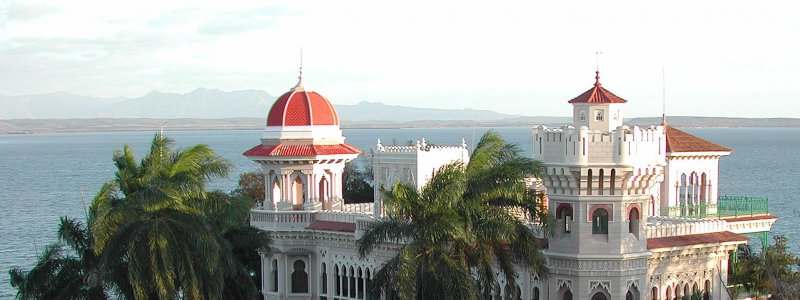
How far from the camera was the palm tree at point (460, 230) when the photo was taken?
25688mm

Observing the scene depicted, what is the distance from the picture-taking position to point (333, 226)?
36.9m

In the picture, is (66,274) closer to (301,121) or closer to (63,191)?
(301,121)

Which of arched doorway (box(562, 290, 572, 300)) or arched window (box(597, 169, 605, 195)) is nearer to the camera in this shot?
arched window (box(597, 169, 605, 195))

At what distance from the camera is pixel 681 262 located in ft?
103

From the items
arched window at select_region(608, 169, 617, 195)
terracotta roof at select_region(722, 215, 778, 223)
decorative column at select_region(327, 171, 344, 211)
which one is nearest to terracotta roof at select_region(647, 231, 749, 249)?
arched window at select_region(608, 169, 617, 195)

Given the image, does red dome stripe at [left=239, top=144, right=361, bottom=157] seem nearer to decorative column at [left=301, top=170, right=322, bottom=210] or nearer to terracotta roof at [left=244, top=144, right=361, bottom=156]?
terracotta roof at [left=244, top=144, right=361, bottom=156]

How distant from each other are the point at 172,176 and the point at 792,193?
88647mm

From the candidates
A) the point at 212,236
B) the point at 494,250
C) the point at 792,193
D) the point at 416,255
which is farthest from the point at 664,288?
the point at 792,193

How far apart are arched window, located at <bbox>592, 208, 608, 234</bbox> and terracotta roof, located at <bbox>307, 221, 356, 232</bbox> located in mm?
8731

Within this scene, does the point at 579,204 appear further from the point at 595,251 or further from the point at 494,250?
the point at 494,250

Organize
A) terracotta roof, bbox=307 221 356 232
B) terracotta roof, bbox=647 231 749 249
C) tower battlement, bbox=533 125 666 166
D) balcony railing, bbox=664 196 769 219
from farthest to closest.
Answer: balcony railing, bbox=664 196 769 219, terracotta roof, bbox=307 221 356 232, terracotta roof, bbox=647 231 749 249, tower battlement, bbox=533 125 666 166

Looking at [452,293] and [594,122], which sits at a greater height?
[594,122]

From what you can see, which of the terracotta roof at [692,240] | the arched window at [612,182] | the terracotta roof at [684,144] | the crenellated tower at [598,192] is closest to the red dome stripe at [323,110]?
the crenellated tower at [598,192]

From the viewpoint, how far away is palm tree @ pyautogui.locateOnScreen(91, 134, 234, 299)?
91.2 ft
